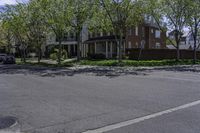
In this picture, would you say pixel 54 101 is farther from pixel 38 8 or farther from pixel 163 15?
pixel 163 15

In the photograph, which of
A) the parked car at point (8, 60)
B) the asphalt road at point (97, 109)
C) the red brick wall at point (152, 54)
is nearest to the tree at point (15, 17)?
the parked car at point (8, 60)

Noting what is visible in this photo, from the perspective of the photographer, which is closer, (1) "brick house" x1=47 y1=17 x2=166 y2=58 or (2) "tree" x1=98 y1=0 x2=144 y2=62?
(2) "tree" x1=98 y1=0 x2=144 y2=62

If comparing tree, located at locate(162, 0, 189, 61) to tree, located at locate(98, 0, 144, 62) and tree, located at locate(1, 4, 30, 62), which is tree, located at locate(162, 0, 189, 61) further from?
tree, located at locate(1, 4, 30, 62)

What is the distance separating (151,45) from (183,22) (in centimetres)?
2196

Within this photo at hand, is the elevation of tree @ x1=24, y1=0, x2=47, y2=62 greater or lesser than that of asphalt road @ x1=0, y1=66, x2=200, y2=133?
greater

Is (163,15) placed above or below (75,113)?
above

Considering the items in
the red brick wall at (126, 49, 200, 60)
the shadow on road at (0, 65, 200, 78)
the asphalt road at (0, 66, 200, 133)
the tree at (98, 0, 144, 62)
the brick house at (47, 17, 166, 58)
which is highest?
the tree at (98, 0, 144, 62)

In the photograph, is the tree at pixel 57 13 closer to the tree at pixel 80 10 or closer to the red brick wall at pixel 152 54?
the tree at pixel 80 10

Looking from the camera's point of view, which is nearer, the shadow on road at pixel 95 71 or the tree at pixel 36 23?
the shadow on road at pixel 95 71

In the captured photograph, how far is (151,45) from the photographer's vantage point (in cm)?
6381

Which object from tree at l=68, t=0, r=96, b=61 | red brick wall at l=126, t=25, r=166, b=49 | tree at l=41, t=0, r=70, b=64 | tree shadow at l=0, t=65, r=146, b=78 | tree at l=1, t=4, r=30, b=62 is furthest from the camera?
red brick wall at l=126, t=25, r=166, b=49

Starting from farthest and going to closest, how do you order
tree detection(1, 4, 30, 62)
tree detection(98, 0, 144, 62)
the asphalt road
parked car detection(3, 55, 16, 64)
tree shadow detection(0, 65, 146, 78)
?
parked car detection(3, 55, 16, 64)
tree detection(1, 4, 30, 62)
tree detection(98, 0, 144, 62)
tree shadow detection(0, 65, 146, 78)
the asphalt road

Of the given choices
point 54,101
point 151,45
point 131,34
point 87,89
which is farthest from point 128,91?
point 151,45

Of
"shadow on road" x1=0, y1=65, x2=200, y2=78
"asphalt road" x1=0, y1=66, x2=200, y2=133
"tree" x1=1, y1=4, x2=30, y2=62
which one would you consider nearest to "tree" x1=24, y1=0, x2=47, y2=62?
"tree" x1=1, y1=4, x2=30, y2=62
